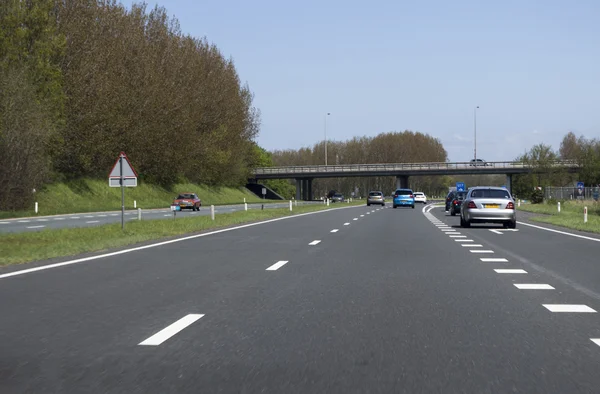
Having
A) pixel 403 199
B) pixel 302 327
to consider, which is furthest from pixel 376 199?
pixel 302 327

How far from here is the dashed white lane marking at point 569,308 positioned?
8.62 m

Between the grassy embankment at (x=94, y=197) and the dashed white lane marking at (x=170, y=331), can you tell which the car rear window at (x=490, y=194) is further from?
the grassy embankment at (x=94, y=197)

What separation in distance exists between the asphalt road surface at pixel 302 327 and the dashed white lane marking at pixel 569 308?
22mm

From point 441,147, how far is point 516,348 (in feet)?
568

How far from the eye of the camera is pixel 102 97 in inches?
2128

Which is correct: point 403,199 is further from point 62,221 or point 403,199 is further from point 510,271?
point 510,271

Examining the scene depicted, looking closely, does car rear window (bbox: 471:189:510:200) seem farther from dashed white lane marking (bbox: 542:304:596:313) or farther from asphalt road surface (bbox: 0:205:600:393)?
dashed white lane marking (bbox: 542:304:596:313)

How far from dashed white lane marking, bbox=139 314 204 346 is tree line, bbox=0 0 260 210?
124 ft

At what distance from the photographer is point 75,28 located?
5347cm

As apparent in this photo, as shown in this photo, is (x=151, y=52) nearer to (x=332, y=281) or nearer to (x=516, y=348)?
(x=332, y=281)

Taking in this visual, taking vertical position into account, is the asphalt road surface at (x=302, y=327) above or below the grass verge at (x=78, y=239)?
above

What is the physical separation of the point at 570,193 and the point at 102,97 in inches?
1653

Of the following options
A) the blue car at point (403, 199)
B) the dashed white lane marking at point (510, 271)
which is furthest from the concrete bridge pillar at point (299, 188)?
the dashed white lane marking at point (510, 271)

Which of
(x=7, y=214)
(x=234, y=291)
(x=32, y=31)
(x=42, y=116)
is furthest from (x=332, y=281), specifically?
(x=32, y=31)
